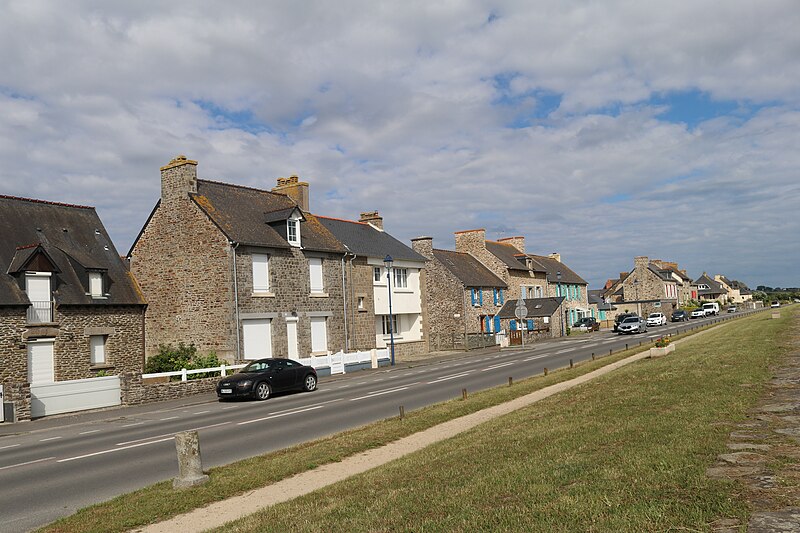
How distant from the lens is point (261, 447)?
12.9 m

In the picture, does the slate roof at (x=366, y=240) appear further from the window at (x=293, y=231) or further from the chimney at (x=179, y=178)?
the chimney at (x=179, y=178)

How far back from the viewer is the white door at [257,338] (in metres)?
32.2

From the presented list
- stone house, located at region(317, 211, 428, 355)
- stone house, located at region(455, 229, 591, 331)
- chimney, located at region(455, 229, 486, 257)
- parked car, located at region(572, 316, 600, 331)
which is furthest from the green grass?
parked car, located at region(572, 316, 600, 331)

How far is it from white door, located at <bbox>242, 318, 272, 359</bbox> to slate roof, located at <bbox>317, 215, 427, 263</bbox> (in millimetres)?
8481

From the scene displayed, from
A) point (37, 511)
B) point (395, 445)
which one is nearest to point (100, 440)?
point (37, 511)

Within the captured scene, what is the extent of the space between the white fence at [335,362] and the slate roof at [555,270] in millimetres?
36042

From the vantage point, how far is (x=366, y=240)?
43438 mm

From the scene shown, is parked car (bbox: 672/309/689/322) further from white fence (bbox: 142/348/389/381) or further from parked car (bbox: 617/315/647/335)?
white fence (bbox: 142/348/389/381)

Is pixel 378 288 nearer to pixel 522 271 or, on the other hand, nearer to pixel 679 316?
pixel 522 271

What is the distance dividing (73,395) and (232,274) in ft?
33.2

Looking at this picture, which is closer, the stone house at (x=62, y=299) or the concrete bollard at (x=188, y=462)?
the concrete bollard at (x=188, y=462)

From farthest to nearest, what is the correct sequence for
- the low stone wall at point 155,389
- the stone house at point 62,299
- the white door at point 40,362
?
1. the white door at point 40,362
2. the stone house at point 62,299
3. the low stone wall at point 155,389

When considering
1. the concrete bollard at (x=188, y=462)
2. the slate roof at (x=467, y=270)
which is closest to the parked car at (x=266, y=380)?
the concrete bollard at (x=188, y=462)

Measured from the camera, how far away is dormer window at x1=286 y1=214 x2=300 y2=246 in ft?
116
